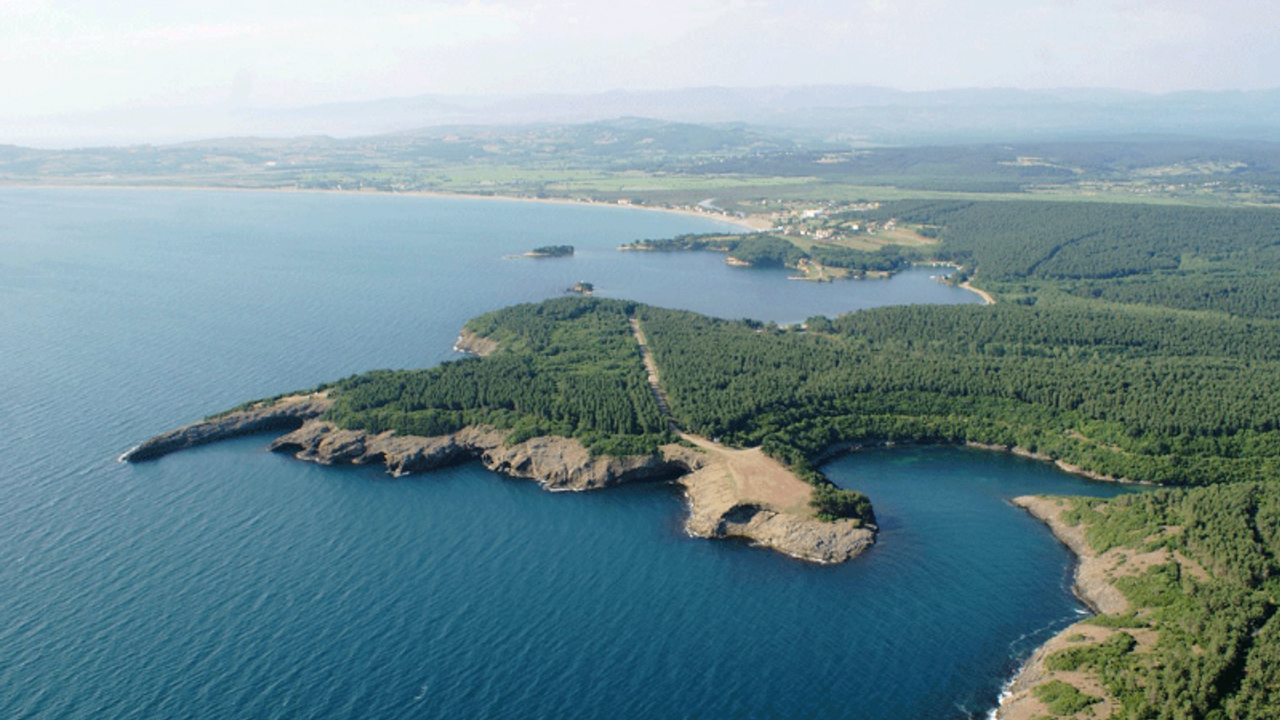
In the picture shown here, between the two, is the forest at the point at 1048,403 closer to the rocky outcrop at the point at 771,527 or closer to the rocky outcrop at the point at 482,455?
the rocky outcrop at the point at 482,455

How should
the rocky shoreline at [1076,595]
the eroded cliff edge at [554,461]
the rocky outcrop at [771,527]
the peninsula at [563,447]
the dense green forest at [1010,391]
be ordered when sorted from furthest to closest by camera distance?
the dense green forest at [1010,391], the peninsula at [563,447], the eroded cliff edge at [554,461], the rocky outcrop at [771,527], the rocky shoreline at [1076,595]

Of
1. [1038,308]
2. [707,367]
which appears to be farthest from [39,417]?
[1038,308]

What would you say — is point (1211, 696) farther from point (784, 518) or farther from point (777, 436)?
point (777, 436)

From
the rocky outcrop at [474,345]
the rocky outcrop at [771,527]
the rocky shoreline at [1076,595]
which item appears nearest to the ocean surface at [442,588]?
the rocky shoreline at [1076,595]

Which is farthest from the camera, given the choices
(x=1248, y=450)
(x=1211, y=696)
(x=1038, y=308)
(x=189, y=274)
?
(x=189, y=274)

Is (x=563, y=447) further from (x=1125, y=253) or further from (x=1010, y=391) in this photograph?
(x=1125, y=253)

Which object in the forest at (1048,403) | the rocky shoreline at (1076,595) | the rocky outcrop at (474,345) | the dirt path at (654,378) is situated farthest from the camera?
the rocky outcrop at (474,345)

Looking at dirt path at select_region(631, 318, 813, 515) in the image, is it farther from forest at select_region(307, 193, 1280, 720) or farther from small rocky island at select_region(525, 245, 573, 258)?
small rocky island at select_region(525, 245, 573, 258)
